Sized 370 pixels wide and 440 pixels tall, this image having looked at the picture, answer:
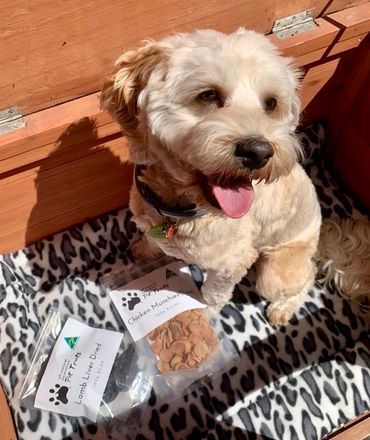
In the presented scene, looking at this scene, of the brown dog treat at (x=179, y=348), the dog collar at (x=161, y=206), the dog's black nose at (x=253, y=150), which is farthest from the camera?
the brown dog treat at (x=179, y=348)

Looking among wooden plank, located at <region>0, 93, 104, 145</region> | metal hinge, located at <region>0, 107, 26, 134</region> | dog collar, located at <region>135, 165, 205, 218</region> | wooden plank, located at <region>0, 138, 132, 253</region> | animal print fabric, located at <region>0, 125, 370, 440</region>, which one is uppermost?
metal hinge, located at <region>0, 107, 26, 134</region>

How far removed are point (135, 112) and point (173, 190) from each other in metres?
0.21

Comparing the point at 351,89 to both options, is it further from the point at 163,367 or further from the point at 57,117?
the point at 163,367

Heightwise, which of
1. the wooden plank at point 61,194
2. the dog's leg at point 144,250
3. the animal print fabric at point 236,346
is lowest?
the animal print fabric at point 236,346

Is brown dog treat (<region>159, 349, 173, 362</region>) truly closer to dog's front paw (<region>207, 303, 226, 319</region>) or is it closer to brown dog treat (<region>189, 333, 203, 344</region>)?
brown dog treat (<region>189, 333, 203, 344</region>)

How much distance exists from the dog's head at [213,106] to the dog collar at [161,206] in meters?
0.09

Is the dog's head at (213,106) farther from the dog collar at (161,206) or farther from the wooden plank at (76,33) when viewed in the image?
the wooden plank at (76,33)

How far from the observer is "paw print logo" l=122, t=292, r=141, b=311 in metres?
1.58

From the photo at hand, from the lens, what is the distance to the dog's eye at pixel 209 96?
0.92m

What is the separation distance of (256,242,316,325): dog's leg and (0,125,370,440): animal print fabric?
177mm

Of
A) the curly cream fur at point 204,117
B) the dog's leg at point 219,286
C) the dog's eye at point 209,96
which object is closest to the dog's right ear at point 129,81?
the curly cream fur at point 204,117

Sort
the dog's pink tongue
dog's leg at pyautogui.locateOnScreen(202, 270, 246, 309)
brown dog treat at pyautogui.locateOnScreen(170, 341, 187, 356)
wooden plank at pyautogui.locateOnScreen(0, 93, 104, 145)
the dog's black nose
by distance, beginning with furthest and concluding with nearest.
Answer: brown dog treat at pyautogui.locateOnScreen(170, 341, 187, 356), dog's leg at pyautogui.locateOnScreen(202, 270, 246, 309), wooden plank at pyautogui.locateOnScreen(0, 93, 104, 145), the dog's pink tongue, the dog's black nose

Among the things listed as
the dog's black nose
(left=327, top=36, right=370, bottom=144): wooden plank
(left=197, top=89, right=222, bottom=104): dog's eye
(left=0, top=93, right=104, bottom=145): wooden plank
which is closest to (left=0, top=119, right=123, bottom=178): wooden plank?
(left=0, top=93, right=104, bottom=145): wooden plank

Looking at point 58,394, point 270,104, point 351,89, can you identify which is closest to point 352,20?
point 351,89
